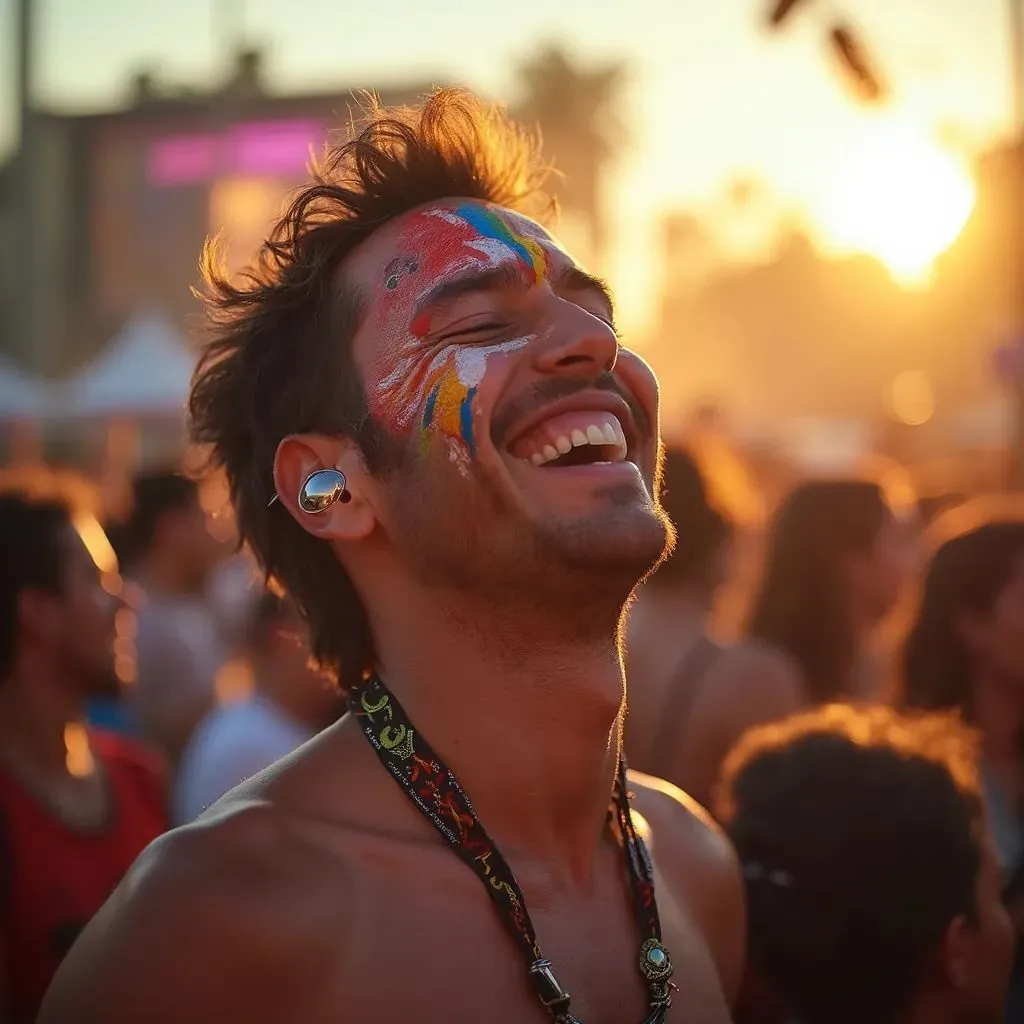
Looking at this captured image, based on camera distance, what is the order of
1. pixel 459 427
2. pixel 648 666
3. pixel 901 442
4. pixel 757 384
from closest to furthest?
pixel 459 427 < pixel 648 666 < pixel 901 442 < pixel 757 384

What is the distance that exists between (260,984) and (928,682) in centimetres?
286

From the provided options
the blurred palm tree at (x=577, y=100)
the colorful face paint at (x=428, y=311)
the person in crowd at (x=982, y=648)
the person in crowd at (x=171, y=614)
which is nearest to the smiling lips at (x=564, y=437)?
the colorful face paint at (x=428, y=311)

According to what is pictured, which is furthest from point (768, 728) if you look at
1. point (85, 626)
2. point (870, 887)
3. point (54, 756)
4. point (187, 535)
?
point (187, 535)

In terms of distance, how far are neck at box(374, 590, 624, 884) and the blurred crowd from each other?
66 cm

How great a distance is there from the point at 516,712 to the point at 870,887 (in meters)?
0.92

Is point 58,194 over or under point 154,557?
over

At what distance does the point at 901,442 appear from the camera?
1172 centimetres

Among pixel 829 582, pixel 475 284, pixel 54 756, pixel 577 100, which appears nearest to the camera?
pixel 475 284

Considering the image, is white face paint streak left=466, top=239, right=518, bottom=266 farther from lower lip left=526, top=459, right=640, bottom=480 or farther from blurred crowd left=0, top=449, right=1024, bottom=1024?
blurred crowd left=0, top=449, right=1024, bottom=1024

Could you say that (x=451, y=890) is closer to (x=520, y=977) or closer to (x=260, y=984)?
(x=520, y=977)

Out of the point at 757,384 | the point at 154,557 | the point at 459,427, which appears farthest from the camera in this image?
the point at 757,384

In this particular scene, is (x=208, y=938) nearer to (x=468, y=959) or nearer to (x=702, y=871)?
(x=468, y=959)

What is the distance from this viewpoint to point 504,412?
7.84ft

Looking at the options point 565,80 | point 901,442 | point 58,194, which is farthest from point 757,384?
point 901,442
